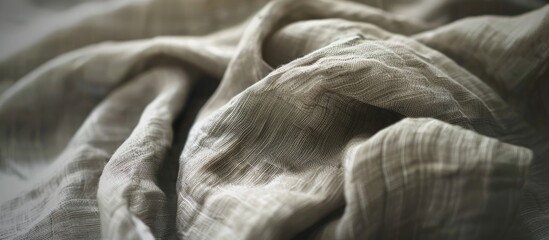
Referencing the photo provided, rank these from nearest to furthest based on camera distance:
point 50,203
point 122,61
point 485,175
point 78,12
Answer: point 485,175, point 50,203, point 122,61, point 78,12

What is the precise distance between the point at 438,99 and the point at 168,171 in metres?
0.26

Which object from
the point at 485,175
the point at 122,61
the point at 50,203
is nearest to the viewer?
the point at 485,175

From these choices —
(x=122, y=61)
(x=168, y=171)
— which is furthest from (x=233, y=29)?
(x=168, y=171)

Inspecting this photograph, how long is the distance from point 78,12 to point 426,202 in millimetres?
594

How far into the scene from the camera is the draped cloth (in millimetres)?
334

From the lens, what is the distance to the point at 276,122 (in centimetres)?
42

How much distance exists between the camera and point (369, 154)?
35cm

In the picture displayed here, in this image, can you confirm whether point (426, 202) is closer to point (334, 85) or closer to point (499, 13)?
point (334, 85)

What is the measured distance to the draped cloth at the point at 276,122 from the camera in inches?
13.2

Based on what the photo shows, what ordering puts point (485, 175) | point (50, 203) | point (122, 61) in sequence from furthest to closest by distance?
point (122, 61)
point (50, 203)
point (485, 175)

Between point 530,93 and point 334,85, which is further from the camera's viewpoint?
point 530,93

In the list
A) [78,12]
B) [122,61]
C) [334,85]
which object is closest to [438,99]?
[334,85]

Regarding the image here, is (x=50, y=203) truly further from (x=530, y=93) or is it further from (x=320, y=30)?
(x=530, y=93)

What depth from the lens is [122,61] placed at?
2.06 ft
